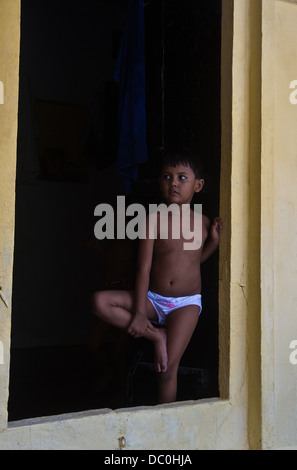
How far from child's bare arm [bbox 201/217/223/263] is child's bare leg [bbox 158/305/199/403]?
0.34m

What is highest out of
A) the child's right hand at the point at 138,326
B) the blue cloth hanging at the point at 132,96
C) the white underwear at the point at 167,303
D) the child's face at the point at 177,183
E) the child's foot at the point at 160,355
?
the blue cloth hanging at the point at 132,96

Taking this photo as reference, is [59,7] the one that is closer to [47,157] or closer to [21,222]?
[47,157]

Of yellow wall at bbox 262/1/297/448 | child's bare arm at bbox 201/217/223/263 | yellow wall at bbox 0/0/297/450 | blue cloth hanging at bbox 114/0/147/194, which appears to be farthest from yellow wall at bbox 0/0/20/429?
blue cloth hanging at bbox 114/0/147/194

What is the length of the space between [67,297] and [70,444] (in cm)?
372

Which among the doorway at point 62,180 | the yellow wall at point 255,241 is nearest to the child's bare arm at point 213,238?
→ the yellow wall at point 255,241

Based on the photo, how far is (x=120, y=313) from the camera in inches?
126

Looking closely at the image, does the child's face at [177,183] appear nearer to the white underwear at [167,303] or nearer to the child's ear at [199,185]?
the child's ear at [199,185]

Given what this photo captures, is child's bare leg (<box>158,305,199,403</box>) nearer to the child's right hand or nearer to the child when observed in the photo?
the child

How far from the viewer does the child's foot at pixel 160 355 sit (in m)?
3.20

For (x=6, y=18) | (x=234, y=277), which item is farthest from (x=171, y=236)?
(x=6, y=18)

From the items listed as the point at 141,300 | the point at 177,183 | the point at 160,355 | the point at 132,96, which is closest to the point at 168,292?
the point at 141,300

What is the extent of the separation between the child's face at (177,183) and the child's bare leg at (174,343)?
0.65m

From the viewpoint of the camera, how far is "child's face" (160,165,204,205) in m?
3.41

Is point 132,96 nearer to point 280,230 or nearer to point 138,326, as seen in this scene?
point 280,230
